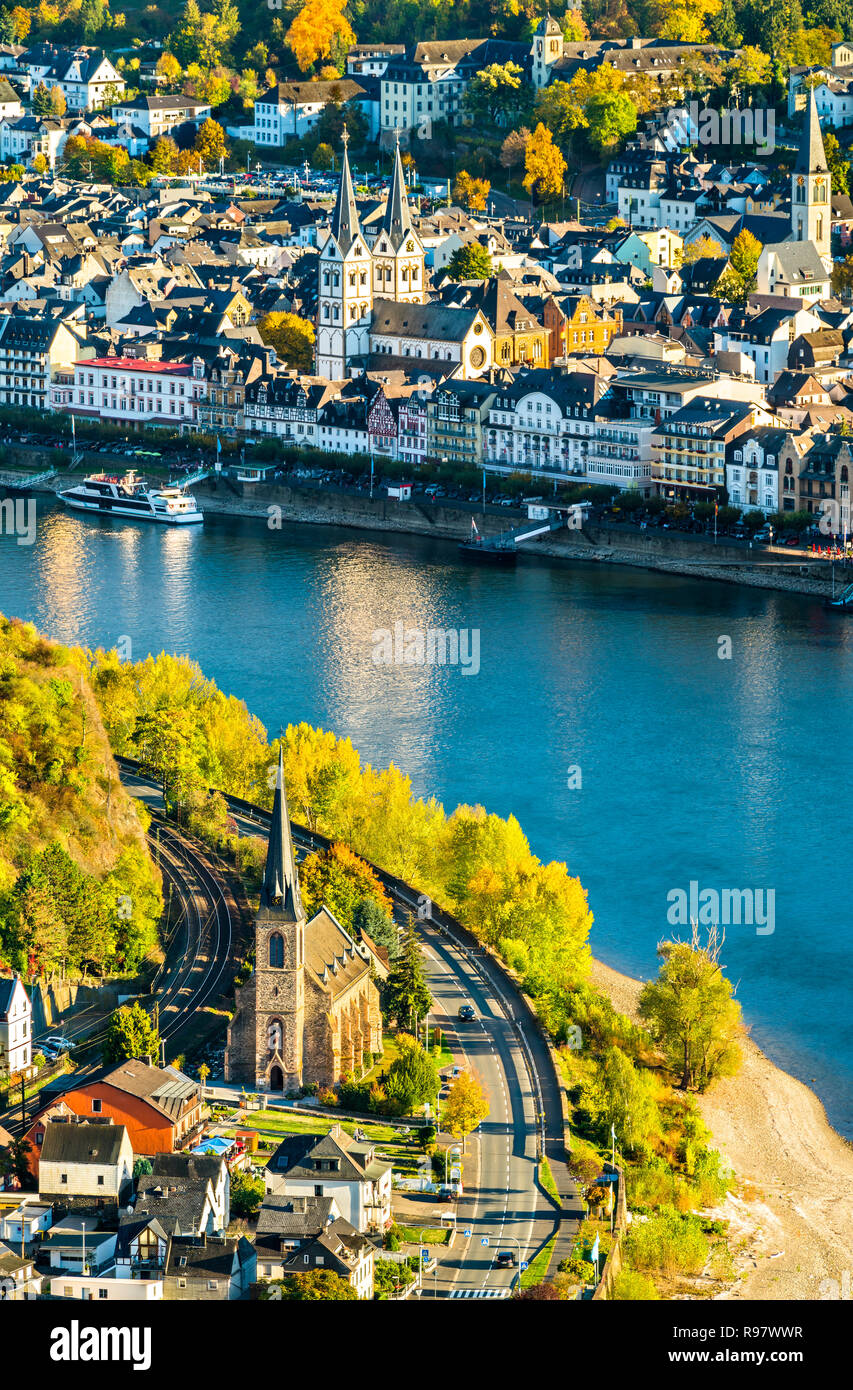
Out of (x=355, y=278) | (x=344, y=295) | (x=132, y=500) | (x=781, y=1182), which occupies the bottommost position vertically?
(x=781, y=1182)

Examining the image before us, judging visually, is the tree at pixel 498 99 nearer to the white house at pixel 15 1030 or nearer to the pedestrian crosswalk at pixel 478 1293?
the white house at pixel 15 1030

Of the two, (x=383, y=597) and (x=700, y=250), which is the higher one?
(x=700, y=250)

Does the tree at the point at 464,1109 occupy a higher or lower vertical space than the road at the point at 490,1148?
higher

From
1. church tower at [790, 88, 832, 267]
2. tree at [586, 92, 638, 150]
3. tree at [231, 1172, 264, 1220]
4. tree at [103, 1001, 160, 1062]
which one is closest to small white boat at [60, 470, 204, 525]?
church tower at [790, 88, 832, 267]

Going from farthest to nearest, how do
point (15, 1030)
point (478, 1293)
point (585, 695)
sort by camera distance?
point (585, 695) → point (15, 1030) → point (478, 1293)

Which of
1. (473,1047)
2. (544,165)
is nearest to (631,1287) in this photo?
(473,1047)

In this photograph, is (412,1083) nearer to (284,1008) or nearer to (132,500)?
(284,1008)

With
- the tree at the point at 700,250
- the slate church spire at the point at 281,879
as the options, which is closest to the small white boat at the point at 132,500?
the tree at the point at 700,250
